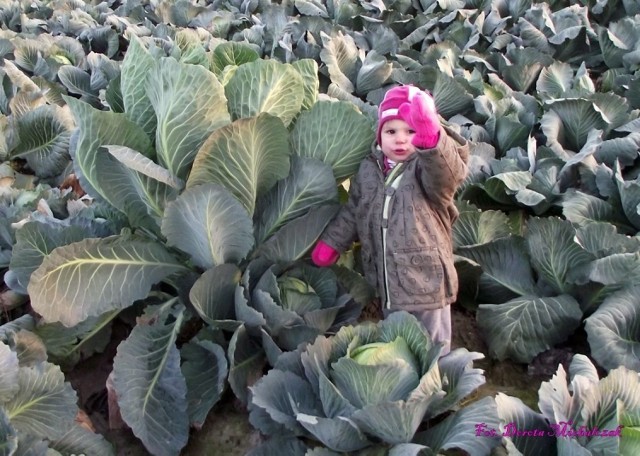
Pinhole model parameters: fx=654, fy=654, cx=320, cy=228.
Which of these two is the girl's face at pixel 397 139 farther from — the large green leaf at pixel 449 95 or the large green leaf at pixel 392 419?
the large green leaf at pixel 449 95

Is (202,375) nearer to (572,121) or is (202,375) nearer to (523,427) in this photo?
(523,427)

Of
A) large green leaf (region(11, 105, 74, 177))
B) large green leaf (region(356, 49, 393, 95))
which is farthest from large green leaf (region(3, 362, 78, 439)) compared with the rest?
large green leaf (region(356, 49, 393, 95))

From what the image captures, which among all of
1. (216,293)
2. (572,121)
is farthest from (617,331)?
(572,121)

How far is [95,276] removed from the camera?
2.25m

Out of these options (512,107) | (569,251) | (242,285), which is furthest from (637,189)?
(242,285)

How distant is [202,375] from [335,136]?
98 cm

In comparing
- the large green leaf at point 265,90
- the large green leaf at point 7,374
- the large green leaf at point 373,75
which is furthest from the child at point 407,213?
the large green leaf at point 373,75

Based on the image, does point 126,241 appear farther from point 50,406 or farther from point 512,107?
point 512,107

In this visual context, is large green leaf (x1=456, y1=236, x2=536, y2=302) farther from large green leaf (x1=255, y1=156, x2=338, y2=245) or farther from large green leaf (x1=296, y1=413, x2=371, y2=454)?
large green leaf (x1=296, y1=413, x2=371, y2=454)

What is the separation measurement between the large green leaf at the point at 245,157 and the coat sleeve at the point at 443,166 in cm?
50

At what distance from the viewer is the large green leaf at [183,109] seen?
2225mm

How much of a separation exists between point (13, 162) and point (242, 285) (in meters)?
2.32

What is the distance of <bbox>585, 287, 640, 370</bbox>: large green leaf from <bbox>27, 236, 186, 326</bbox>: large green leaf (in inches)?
60.5

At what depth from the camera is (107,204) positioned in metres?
2.64
